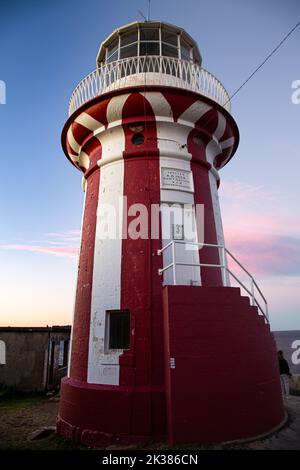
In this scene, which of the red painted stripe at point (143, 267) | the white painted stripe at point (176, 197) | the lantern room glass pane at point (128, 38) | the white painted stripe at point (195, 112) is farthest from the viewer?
the lantern room glass pane at point (128, 38)

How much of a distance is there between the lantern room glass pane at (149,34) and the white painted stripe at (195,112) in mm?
2881

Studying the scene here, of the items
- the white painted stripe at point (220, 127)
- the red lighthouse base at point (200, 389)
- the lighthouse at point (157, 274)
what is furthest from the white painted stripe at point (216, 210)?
the red lighthouse base at point (200, 389)

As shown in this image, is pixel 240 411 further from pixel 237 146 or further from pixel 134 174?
pixel 237 146

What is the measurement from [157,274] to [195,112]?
4369 millimetres

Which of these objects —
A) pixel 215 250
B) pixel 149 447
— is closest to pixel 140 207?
pixel 215 250

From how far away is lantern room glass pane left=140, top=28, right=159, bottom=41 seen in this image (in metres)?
9.27

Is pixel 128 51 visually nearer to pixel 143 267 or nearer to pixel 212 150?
pixel 212 150

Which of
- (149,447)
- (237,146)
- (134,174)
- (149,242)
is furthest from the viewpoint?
(237,146)

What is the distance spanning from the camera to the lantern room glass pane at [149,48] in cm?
924

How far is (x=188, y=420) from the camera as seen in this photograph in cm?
525

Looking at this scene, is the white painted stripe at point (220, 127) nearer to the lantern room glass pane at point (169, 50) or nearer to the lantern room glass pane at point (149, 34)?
the lantern room glass pane at point (169, 50)

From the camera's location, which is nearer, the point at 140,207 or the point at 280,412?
the point at 280,412
